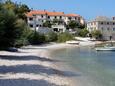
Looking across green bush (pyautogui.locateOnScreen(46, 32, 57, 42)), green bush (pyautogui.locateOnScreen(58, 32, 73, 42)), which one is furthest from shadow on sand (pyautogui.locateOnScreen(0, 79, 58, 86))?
green bush (pyautogui.locateOnScreen(58, 32, 73, 42))

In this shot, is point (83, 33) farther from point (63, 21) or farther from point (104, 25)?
point (63, 21)

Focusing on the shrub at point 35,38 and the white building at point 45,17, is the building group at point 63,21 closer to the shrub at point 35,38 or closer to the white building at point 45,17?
the white building at point 45,17

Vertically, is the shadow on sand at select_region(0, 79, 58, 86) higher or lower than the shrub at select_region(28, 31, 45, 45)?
higher

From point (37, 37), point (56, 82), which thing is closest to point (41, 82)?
point (56, 82)

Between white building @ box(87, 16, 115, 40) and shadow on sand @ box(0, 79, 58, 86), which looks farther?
white building @ box(87, 16, 115, 40)

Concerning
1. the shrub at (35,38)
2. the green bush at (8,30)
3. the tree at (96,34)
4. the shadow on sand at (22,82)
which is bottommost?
the tree at (96,34)

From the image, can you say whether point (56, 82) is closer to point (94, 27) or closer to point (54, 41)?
point (54, 41)

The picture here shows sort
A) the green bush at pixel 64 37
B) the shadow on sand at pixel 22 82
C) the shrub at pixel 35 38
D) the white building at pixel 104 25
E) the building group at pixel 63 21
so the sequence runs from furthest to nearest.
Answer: the white building at pixel 104 25
the building group at pixel 63 21
the green bush at pixel 64 37
the shrub at pixel 35 38
the shadow on sand at pixel 22 82

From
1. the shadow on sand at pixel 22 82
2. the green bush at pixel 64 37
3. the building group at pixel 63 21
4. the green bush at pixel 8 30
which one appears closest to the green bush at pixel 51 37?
the green bush at pixel 64 37

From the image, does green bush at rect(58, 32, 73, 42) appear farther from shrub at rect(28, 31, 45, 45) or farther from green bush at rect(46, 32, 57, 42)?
shrub at rect(28, 31, 45, 45)

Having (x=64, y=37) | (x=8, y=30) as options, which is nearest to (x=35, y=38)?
(x=64, y=37)

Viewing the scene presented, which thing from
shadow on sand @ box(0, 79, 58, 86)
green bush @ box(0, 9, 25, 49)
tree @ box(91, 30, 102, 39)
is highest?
green bush @ box(0, 9, 25, 49)

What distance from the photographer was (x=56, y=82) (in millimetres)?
25875

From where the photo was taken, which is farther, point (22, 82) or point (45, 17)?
point (45, 17)
